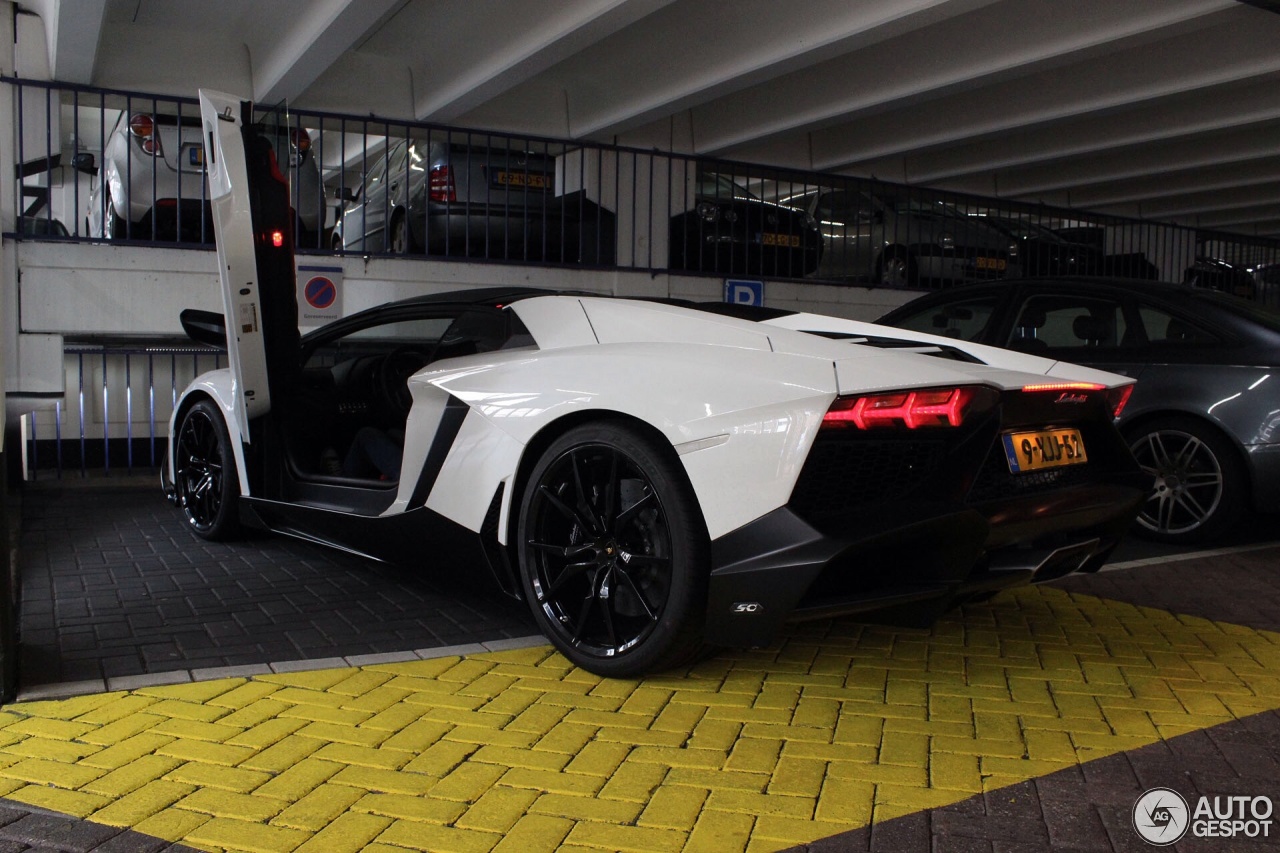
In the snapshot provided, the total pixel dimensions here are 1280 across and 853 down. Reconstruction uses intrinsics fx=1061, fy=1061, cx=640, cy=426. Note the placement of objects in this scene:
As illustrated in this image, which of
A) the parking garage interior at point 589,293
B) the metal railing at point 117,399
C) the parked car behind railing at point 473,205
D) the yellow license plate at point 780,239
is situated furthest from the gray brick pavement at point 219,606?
the yellow license plate at point 780,239

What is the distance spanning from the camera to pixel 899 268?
504 inches

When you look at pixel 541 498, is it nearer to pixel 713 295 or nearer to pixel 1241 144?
pixel 713 295

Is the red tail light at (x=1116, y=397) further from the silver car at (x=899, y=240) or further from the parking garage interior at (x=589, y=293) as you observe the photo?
the silver car at (x=899, y=240)

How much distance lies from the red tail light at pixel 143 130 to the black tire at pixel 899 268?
799cm

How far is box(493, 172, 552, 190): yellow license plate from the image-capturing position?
978cm

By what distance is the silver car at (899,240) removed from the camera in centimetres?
1247

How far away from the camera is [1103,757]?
2.71 meters

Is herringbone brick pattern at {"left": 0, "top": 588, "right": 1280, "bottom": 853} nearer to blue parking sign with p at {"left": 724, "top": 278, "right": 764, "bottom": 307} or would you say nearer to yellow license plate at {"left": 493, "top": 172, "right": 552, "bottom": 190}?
yellow license plate at {"left": 493, "top": 172, "right": 552, "bottom": 190}

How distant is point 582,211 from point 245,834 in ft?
27.8

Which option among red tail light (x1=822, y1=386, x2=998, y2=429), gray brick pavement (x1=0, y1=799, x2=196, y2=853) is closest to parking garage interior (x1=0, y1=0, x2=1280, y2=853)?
gray brick pavement (x1=0, y1=799, x2=196, y2=853)

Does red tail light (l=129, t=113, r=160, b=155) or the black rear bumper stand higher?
red tail light (l=129, t=113, r=160, b=155)

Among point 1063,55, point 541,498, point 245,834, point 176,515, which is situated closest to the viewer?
point 245,834

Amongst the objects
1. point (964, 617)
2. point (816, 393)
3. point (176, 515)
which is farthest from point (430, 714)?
point (176, 515)

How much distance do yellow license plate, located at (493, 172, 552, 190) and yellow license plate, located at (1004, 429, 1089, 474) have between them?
7.01m
